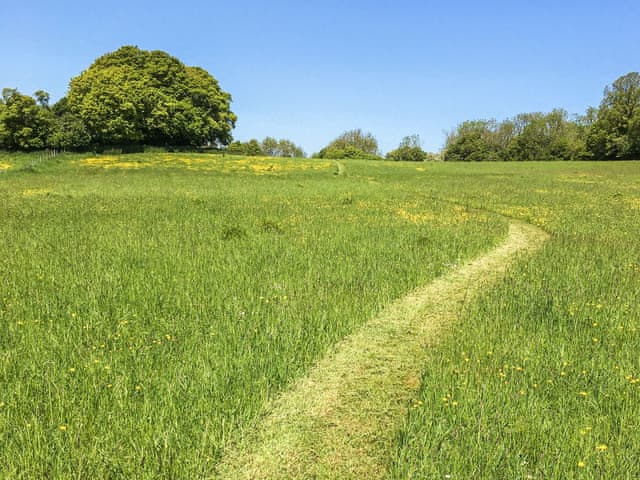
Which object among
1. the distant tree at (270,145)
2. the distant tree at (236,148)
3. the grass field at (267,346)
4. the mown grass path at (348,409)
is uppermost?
the distant tree at (270,145)

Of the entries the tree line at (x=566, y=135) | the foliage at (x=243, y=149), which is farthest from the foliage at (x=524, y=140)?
the foliage at (x=243, y=149)

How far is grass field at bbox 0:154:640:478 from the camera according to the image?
332 cm

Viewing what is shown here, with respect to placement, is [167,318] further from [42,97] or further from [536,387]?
[42,97]

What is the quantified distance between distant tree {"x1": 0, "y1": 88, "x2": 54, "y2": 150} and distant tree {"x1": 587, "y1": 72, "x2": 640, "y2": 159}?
103579 mm

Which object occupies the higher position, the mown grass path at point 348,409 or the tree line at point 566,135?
the tree line at point 566,135

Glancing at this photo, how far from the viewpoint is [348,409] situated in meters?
4.05

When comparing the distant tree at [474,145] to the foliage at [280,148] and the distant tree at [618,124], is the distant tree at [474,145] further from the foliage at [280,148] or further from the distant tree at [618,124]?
the foliage at [280,148]

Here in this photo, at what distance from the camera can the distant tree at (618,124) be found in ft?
231

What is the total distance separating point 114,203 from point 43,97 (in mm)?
79987

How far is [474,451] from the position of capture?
3336 mm

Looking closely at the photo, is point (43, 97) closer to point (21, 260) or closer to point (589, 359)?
point (21, 260)

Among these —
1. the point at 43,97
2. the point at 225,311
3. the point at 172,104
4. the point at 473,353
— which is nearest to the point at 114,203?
the point at 225,311

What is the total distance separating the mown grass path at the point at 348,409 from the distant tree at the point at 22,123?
69.3 metres

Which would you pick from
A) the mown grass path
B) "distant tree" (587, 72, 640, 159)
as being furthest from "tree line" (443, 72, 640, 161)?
the mown grass path
